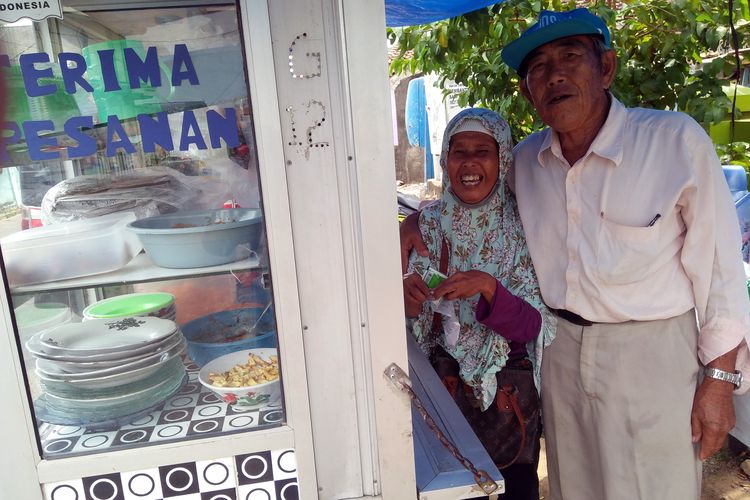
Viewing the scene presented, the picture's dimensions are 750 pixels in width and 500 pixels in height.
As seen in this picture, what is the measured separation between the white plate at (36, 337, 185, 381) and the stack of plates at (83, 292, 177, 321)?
0.08m

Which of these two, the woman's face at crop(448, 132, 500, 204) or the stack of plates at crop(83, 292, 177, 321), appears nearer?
the stack of plates at crop(83, 292, 177, 321)

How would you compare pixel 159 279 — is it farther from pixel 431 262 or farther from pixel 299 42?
pixel 431 262

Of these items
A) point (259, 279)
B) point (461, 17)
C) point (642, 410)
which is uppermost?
point (461, 17)

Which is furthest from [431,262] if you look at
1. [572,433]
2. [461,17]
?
[461,17]

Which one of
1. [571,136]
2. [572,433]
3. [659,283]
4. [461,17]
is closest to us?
[659,283]

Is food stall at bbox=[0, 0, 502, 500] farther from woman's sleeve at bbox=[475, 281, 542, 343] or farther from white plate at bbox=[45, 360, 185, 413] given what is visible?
woman's sleeve at bbox=[475, 281, 542, 343]

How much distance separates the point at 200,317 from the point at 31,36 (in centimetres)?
65

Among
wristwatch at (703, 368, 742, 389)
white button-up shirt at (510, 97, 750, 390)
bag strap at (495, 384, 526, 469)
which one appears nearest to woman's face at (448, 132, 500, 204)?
white button-up shirt at (510, 97, 750, 390)

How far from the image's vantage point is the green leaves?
8.81 feet

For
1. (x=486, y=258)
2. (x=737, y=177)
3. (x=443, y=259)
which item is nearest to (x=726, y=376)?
(x=486, y=258)

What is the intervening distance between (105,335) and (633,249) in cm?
139

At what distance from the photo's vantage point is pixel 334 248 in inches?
44.1

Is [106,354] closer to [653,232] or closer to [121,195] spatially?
[121,195]

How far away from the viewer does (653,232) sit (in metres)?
1.52
